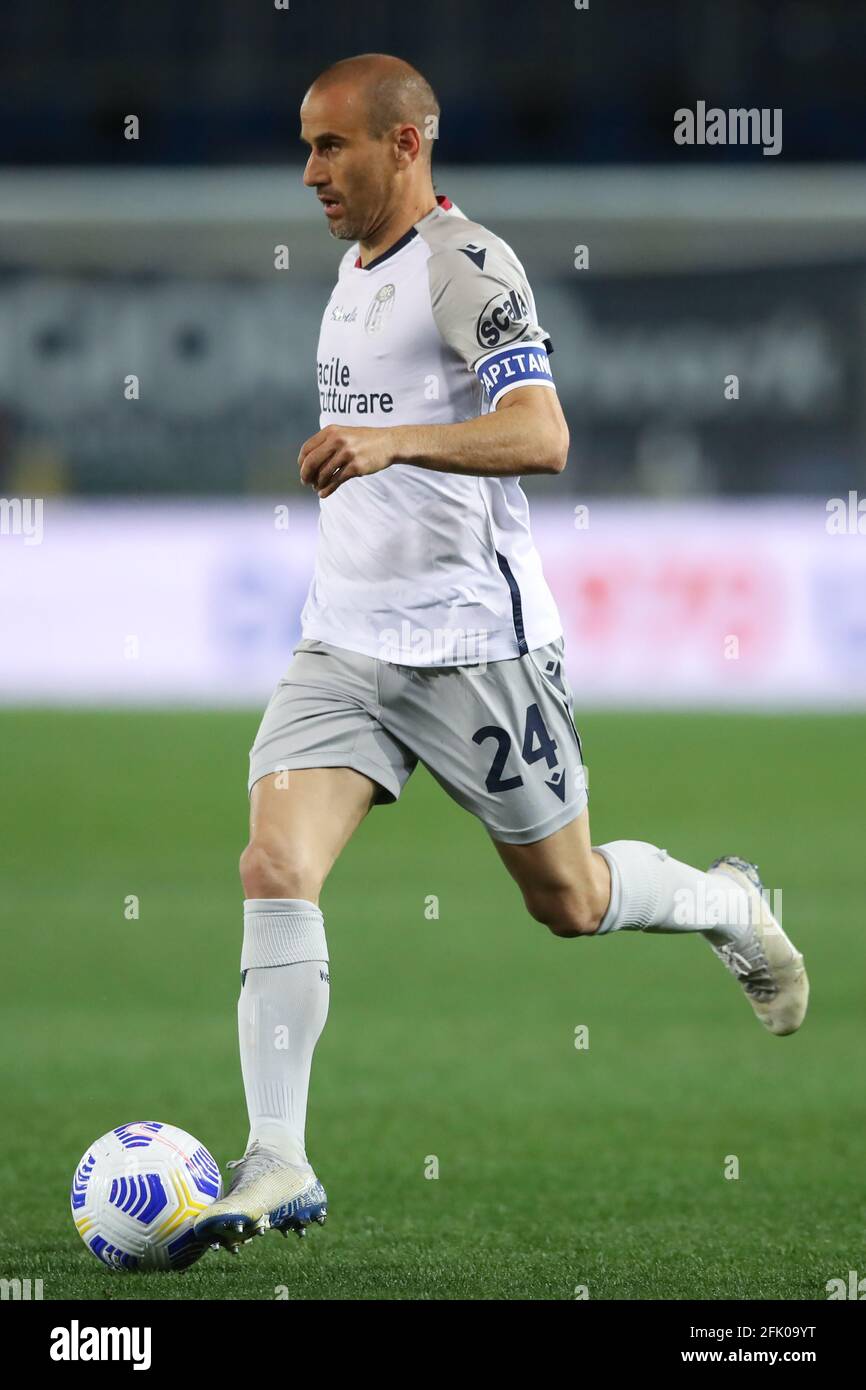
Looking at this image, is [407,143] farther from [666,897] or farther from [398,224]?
[666,897]

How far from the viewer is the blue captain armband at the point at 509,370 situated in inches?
157

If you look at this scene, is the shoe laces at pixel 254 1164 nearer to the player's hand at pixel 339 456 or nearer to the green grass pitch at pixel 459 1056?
the green grass pitch at pixel 459 1056

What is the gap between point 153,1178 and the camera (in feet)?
12.9

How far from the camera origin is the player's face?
4129mm

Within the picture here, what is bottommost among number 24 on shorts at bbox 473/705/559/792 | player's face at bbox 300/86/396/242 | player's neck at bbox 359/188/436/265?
number 24 on shorts at bbox 473/705/559/792

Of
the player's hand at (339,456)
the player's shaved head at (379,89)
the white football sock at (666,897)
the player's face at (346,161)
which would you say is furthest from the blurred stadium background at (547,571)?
the player's shaved head at (379,89)

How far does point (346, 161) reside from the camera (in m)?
4.16

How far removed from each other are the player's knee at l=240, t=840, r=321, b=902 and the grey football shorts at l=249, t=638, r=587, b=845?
0.21m

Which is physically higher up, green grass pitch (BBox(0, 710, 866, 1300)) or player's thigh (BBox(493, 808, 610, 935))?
player's thigh (BBox(493, 808, 610, 935))

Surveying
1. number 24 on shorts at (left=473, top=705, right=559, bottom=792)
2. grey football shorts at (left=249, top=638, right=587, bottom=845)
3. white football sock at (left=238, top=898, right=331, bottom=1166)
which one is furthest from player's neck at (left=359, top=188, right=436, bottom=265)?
white football sock at (left=238, top=898, right=331, bottom=1166)

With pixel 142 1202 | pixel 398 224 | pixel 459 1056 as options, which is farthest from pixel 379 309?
pixel 459 1056

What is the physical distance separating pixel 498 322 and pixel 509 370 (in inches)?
4.2

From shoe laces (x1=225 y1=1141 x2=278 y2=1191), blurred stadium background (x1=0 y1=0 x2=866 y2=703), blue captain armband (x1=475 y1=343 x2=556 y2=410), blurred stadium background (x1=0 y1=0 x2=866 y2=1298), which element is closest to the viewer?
shoe laces (x1=225 y1=1141 x2=278 y2=1191)

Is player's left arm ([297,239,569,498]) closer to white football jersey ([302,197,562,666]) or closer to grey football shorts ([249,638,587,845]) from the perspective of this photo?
white football jersey ([302,197,562,666])
